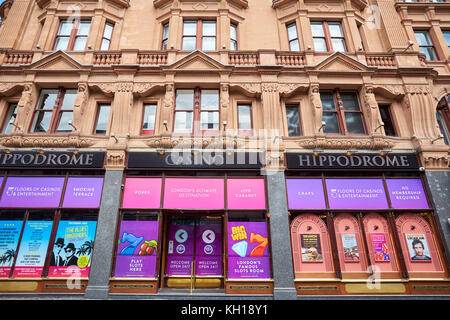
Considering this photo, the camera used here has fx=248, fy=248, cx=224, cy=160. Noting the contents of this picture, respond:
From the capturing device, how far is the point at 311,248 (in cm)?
918

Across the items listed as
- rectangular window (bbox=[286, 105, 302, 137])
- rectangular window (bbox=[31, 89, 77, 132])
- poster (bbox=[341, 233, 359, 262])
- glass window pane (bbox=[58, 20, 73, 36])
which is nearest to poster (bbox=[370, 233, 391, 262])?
poster (bbox=[341, 233, 359, 262])

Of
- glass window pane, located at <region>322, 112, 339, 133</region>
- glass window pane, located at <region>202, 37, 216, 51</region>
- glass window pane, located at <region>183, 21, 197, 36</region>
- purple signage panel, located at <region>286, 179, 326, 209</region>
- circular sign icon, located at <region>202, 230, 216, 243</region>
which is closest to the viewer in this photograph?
purple signage panel, located at <region>286, 179, 326, 209</region>

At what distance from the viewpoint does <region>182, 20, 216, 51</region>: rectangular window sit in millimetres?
12570

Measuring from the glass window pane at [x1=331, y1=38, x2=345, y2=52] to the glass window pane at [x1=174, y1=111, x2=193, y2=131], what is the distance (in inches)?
321

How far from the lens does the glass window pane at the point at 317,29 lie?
12906mm

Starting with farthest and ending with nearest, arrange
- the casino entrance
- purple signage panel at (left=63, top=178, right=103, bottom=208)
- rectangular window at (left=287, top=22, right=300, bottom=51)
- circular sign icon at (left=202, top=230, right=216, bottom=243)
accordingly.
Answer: rectangular window at (left=287, top=22, right=300, bottom=51) < circular sign icon at (left=202, top=230, right=216, bottom=243) < the casino entrance < purple signage panel at (left=63, top=178, right=103, bottom=208)

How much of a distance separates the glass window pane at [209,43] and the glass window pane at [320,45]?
517 centimetres

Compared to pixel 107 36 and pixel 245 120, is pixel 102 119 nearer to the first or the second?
pixel 107 36

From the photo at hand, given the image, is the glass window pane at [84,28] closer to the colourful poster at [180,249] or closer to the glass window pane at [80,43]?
the glass window pane at [80,43]

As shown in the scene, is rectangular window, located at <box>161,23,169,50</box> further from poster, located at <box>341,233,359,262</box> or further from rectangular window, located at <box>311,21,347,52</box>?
poster, located at <box>341,233,359,262</box>

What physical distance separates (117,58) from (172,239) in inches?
344

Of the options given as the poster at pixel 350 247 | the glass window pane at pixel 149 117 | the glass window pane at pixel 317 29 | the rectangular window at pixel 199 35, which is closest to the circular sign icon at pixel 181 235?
the glass window pane at pixel 149 117

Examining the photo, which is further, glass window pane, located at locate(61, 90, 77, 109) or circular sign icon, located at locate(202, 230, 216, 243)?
glass window pane, located at locate(61, 90, 77, 109)
